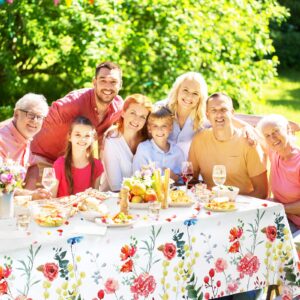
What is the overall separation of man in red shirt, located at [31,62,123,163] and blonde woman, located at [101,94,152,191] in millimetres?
452

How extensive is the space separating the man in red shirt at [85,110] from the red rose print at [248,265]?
179 centimetres

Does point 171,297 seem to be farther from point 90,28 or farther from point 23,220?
point 90,28

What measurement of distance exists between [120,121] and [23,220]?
5.26ft

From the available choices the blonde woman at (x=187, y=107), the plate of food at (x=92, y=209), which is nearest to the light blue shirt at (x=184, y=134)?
the blonde woman at (x=187, y=107)

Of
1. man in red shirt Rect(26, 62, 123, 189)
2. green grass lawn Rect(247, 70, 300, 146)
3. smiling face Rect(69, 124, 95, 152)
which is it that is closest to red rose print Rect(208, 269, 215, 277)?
smiling face Rect(69, 124, 95, 152)

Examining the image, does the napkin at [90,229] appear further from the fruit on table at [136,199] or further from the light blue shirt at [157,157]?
the light blue shirt at [157,157]

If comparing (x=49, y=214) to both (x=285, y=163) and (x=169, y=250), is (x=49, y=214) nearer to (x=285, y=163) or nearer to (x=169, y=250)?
(x=169, y=250)

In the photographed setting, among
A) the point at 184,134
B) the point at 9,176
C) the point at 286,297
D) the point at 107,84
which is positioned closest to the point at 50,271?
the point at 9,176

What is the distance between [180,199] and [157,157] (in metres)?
0.82

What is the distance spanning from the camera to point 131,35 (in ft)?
28.5

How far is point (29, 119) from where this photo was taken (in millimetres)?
4707

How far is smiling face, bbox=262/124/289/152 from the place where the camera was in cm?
450

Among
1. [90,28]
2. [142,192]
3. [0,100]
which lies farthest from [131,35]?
[142,192]

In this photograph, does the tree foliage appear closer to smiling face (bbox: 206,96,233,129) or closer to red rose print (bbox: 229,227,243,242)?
smiling face (bbox: 206,96,233,129)
